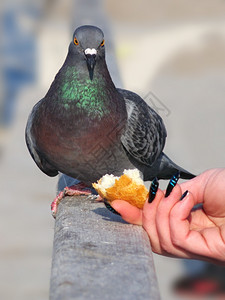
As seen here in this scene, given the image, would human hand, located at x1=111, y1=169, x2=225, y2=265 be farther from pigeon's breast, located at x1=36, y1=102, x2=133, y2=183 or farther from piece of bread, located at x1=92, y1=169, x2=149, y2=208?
pigeon's breast, located at x1=36, y1=102, x2=133, y2=183

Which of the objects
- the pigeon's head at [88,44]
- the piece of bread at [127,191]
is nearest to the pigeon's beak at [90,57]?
the pigeon's head at [88,44]

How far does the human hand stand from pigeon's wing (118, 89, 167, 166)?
2.73 ft

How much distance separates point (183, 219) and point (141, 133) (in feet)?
4.78

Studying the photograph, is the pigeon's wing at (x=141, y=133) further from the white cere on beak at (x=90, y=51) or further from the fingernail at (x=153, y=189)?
the fingernail at (x=153, y=189)

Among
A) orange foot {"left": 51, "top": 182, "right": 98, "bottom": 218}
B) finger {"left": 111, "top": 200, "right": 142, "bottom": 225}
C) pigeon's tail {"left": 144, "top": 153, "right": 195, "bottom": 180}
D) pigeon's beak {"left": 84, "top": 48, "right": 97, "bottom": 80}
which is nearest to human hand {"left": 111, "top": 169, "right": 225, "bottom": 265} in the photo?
finger {"left": 111, "top": 200, "right": 142, "bottom": 225}

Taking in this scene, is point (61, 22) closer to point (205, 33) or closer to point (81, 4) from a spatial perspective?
point (205, 33)

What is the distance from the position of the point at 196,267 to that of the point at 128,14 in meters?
12.8

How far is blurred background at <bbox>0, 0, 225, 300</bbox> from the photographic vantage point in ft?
22.2

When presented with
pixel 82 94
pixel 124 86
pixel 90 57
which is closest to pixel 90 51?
pixel 90 57

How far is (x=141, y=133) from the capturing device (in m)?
4.64

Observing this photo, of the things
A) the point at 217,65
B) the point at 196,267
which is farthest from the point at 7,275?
the point at 217,65

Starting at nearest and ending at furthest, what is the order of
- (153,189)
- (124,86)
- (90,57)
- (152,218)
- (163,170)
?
1. (153,189)
2. (152,218)
3. (90,57)
4. (163,170)
5. (124,86)

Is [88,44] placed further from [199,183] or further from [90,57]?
[199,183]

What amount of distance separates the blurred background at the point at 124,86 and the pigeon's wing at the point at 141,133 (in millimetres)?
841
